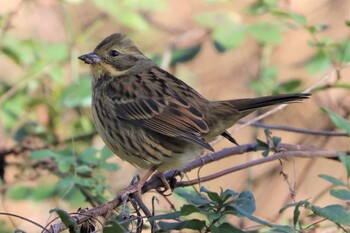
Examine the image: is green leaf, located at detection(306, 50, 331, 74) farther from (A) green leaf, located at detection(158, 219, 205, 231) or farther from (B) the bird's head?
(A) green leaf, located at detection(158, 219, 205, 231)

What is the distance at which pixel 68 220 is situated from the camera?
2.38m

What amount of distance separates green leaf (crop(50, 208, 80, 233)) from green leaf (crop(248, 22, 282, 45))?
2.81m

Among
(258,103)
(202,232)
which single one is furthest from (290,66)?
(202,232)

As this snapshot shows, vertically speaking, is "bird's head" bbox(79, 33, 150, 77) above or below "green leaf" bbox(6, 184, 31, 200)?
above

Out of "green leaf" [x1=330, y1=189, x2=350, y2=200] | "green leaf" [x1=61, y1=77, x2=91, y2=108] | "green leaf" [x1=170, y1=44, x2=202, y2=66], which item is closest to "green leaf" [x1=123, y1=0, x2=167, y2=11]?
"green leaf" [x1=170, y1=44, x2=202, y2=66]

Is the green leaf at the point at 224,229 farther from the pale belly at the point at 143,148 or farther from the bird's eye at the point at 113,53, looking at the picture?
the bird's eye at the point at 113,53

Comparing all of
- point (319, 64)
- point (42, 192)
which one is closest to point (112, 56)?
point (42, 192)

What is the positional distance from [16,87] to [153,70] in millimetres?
1302

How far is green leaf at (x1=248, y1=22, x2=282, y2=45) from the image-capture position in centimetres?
497

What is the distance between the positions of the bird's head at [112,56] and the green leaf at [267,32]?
1.00 meters

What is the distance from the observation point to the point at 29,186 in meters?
4.90

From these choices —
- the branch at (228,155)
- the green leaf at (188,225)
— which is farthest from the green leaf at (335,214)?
the branch at (228,155)

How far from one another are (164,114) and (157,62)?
1414mm

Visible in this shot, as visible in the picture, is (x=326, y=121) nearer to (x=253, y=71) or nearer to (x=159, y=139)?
(x=253, y=71)
